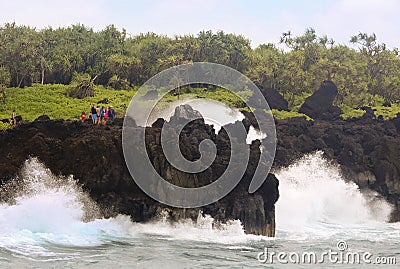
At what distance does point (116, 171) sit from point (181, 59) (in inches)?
918

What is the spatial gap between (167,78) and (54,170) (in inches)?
860

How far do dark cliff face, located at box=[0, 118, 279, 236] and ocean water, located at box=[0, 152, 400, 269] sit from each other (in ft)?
0.95

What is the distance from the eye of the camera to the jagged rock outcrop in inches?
1519

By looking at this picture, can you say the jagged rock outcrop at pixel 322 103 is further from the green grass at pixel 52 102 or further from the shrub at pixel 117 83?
the shrub at pixel 117 83

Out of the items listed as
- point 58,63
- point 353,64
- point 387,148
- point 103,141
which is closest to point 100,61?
point 58,63

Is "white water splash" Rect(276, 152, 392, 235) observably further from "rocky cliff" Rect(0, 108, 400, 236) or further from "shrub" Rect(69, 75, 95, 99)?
"shrub" Rect(69, 75, 95, 99)

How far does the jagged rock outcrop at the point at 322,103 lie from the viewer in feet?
127

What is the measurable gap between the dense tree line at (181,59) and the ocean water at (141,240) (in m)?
20.8

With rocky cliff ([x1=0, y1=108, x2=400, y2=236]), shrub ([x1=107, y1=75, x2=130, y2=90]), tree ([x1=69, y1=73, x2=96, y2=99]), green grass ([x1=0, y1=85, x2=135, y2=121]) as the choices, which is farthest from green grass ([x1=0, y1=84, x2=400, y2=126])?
rocky cliff ([x1=0, y1=108, x2=400, y2=236])

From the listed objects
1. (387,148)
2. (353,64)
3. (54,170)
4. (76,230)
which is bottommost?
(76,230)

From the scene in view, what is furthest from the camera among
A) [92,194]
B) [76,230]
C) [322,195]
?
[322,195]

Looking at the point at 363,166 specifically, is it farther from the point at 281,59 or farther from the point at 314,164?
the point at 281,59

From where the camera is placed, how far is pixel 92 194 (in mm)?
19516

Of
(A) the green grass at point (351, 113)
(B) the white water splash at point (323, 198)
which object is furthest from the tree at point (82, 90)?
(A) the green grass at point (351, 113)
